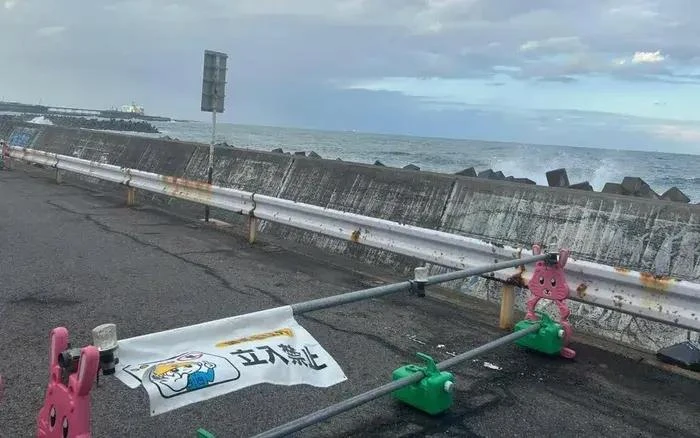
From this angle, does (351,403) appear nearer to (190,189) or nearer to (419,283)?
(419,283)

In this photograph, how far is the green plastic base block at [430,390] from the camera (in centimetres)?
383

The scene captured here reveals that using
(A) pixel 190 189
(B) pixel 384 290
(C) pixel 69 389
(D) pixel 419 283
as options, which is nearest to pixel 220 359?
(C) pixel 69 389

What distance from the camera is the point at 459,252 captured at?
630 centimetres

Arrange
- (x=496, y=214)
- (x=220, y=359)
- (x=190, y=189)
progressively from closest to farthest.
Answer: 1. (x=220, y=359)
2. (x=496, y=214)
3. (x=190, y=189)

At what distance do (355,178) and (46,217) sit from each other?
543 centimetres

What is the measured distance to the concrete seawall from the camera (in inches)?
240

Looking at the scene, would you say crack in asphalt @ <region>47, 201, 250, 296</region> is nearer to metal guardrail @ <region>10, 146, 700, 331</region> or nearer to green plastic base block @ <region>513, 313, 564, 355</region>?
metal guardrail @ <region>10, 146, 700, 331</region>

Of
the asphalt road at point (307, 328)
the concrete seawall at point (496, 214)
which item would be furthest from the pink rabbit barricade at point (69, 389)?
the concrete seawall at point (496, 214)

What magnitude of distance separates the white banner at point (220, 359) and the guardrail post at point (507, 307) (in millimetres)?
2904

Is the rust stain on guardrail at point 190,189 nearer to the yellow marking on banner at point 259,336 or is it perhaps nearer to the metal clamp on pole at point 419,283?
the metal clamp on pole at point 419,283

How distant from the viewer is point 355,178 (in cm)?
969

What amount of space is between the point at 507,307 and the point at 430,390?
2174 mm

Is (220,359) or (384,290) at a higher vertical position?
(384,290)

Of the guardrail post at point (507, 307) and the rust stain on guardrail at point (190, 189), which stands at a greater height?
the rust stain on guardrail at point (190, 189)
